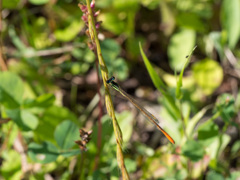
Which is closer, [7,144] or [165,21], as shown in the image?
[7,144]

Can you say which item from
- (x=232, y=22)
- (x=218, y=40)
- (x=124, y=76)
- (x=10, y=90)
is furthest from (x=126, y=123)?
(x=232, y=22)

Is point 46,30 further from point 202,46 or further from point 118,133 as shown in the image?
point 118,133

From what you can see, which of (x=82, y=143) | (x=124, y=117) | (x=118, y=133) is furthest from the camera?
(x=124, y=117)

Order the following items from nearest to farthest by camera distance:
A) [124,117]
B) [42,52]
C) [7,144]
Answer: [7,144], [124,117], [42,52]

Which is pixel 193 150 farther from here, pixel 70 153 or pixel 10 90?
pixel 10 90

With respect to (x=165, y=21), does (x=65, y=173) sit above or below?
below

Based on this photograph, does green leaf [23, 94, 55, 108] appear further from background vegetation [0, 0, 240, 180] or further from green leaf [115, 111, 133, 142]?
green leaf [115, 111, 133, 142]

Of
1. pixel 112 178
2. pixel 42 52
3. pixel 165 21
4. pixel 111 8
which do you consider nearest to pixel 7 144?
pixel 112 178
